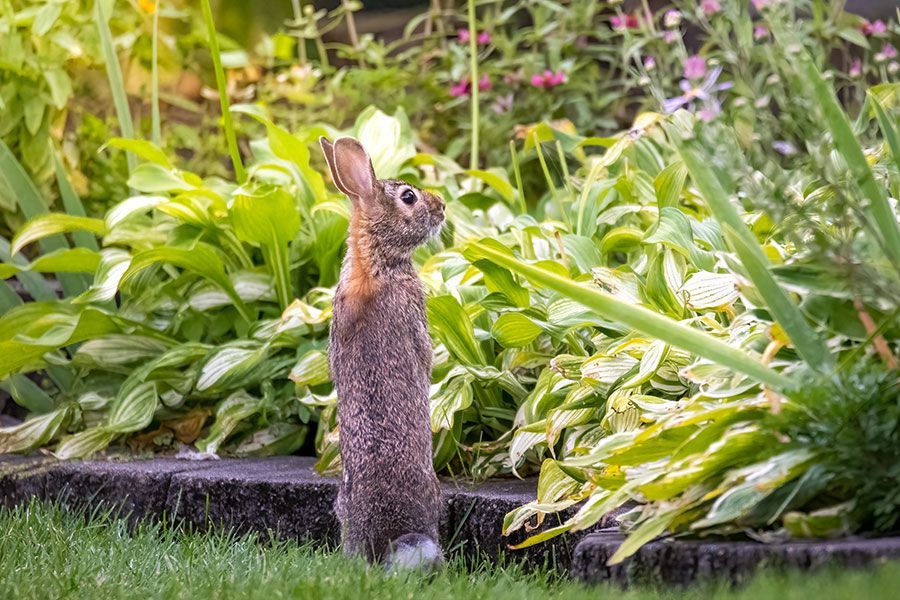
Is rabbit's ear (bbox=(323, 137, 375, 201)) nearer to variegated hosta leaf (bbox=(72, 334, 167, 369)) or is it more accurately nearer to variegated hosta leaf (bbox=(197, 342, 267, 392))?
variegated hosta leaf (bbox=(197, 342, 267, 392))

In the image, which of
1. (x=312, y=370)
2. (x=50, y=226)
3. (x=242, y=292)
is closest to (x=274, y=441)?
(x=312, y=370)

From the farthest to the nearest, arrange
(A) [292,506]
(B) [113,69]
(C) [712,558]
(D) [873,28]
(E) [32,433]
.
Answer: (D) [873,28], (B) [113,69], (E) [32,433], (A) [292,506], (C) [712,558]

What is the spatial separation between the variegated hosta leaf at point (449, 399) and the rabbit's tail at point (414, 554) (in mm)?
545

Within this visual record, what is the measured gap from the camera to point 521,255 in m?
4.04

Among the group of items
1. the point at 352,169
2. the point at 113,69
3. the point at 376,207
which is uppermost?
the point at 113,69

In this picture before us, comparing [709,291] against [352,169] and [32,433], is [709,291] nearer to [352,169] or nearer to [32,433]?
[352,169]

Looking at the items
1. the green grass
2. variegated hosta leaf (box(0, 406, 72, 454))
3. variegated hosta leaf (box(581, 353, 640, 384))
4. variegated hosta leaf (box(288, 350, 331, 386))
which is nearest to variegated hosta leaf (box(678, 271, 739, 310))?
variegated hosta leaf (box(581, 353, 640, 384))

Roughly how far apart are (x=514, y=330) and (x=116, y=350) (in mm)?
1755

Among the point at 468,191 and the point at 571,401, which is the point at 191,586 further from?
the point at 468,191

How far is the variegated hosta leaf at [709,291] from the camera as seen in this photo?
9.85ft

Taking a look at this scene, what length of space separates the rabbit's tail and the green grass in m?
0.04

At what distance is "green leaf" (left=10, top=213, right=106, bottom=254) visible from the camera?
4273 mm

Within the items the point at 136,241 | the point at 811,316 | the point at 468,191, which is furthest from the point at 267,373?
the point at 811,316

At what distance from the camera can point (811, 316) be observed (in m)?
2.30
